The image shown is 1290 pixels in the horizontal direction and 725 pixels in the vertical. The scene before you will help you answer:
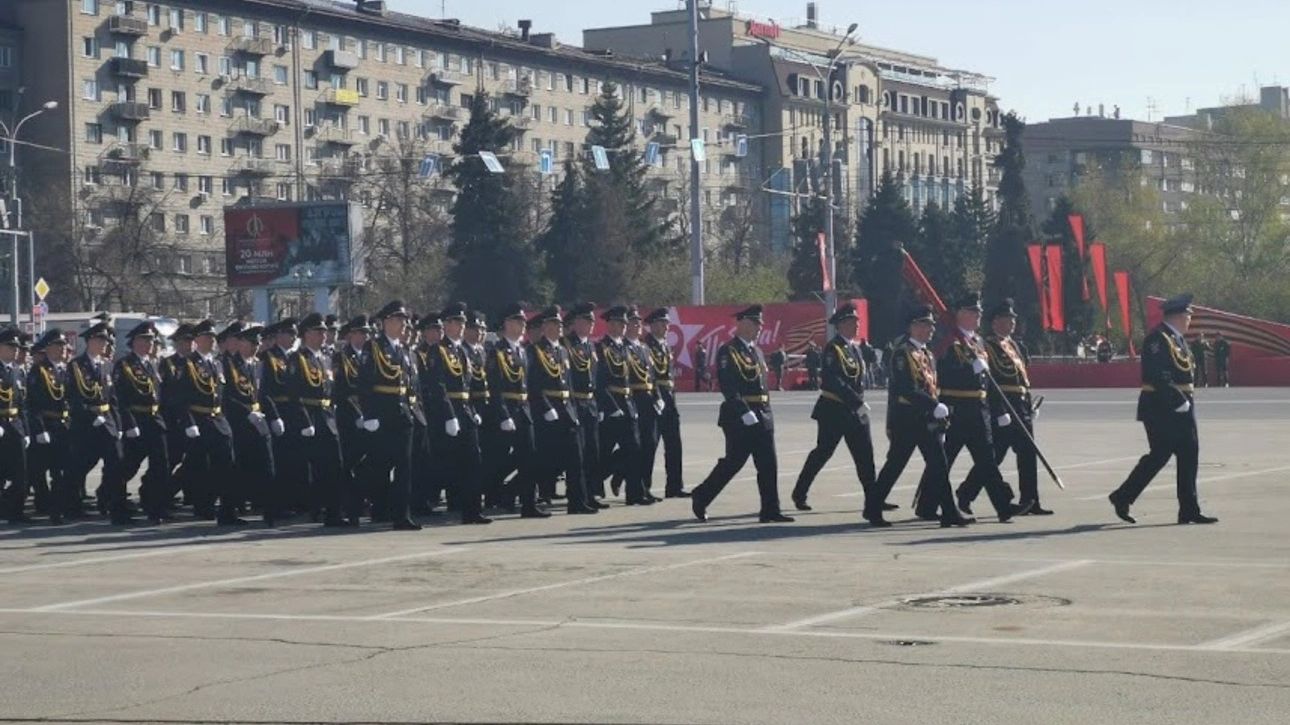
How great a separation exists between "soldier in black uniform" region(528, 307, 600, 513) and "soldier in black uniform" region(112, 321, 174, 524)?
3462 millimetres

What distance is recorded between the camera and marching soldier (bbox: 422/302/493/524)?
18.4 m

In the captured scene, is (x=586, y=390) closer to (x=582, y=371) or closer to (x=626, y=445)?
(x=582, y=371)

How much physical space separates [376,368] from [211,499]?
9.39 ft

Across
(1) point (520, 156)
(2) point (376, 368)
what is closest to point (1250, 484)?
(2) point (376, 368)

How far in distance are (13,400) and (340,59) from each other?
9226cm

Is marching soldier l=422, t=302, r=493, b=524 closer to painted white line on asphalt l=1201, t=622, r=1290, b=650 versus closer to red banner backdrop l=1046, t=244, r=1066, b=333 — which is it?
painted white line on asphalt l=1201, t=622, r=1290, b=650

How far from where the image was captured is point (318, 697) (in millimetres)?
9391

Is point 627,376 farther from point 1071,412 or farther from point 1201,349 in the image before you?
point 1201,349

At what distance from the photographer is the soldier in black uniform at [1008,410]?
17.8m

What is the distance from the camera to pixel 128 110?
3967 inches

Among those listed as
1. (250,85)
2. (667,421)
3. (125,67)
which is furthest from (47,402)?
(250,85)

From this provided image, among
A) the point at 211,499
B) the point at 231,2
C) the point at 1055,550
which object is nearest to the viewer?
the point at 1055,550

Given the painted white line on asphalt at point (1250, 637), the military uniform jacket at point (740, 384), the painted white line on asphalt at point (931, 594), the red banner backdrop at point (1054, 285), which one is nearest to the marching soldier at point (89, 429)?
the military uniform jacket at point (740, 384)

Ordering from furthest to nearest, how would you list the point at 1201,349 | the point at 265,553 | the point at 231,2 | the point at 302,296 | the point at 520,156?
1. the point at 520,156
2. the point at 231,2
3. the point at 302,296
4. the point at 1201,349
5. the point at 265,553
